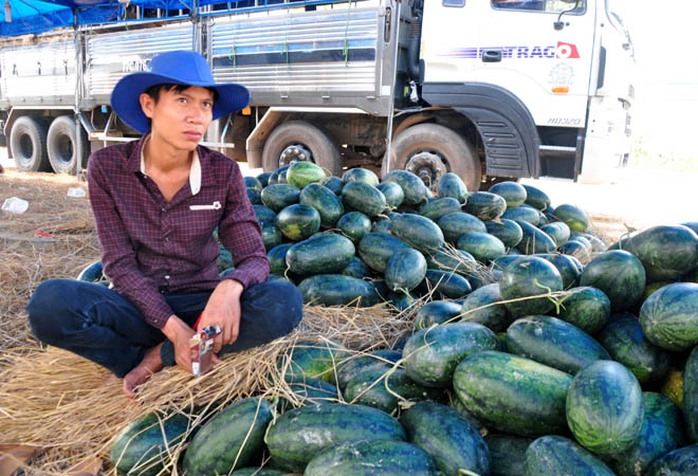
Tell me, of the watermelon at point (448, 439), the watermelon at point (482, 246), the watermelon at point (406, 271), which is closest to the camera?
the watermelon at point (448, 439)

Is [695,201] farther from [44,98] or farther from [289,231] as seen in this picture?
[44,98]

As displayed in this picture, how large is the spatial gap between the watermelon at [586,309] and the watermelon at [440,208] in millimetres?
2141

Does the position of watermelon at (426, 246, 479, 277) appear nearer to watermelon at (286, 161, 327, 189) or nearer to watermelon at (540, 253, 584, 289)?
watermelon at (540, 253, 584, 289)

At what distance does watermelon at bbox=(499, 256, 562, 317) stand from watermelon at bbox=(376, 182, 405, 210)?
2.12 metres

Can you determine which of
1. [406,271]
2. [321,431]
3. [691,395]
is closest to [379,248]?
[406,271]

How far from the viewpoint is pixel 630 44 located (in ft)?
26.5

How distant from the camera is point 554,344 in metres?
1.97

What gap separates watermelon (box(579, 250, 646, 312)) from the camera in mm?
2260

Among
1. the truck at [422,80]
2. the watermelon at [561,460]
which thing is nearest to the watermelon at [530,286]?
the watermelon at [561,460]

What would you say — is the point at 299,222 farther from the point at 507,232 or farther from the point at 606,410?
the point at 606,410

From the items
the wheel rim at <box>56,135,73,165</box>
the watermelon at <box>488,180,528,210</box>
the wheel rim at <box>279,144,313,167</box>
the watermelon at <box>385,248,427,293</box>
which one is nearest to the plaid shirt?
the watermelon at <box>385,248,427,293</box>

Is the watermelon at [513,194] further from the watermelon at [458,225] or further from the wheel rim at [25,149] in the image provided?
the wheel rim at [25,149]

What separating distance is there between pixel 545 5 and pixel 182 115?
613cm

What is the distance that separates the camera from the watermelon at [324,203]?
411 cm
